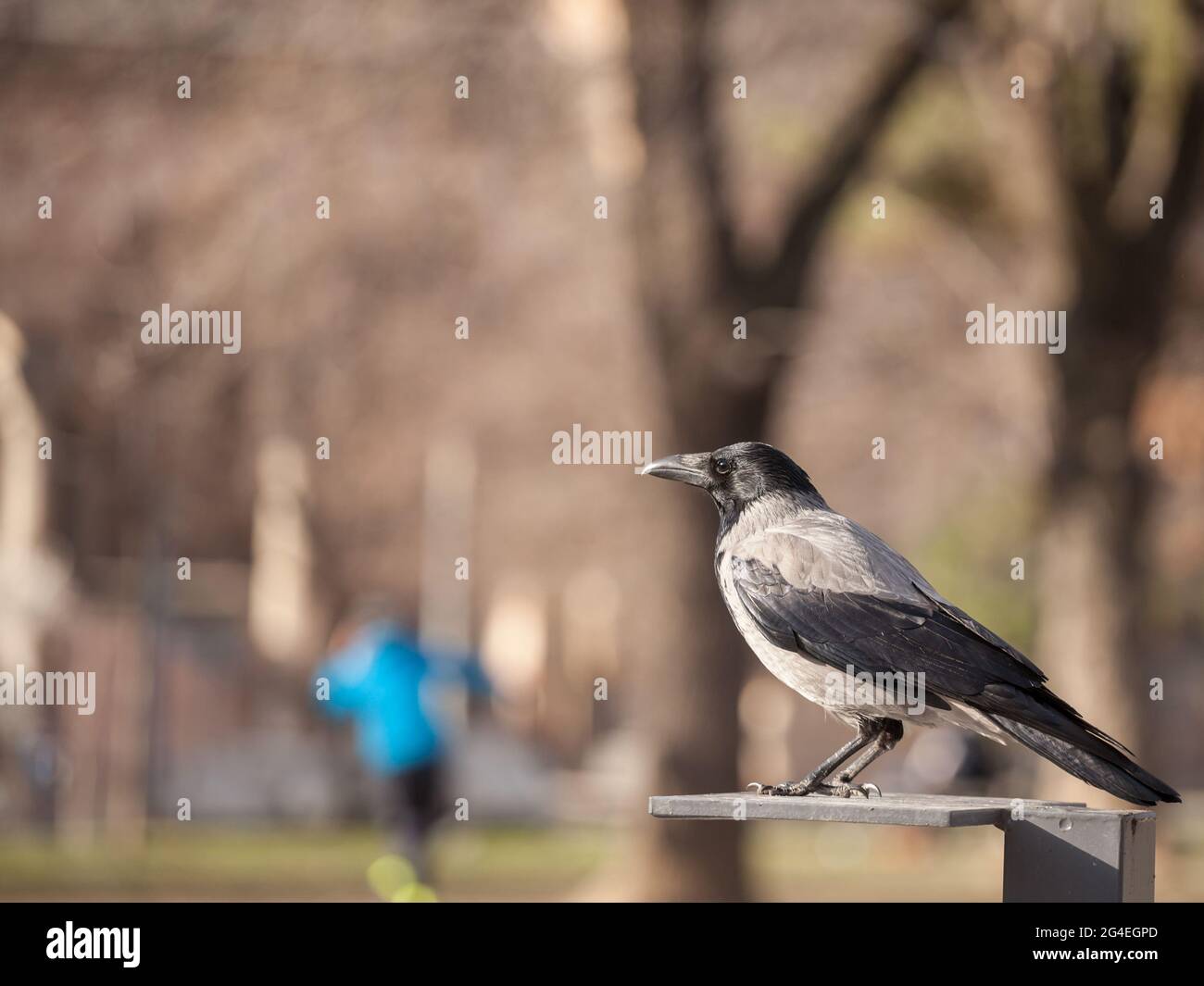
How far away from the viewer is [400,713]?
1260 cm

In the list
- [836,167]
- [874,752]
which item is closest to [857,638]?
[874,752]

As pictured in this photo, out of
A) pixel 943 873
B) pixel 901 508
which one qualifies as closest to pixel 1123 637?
pixel 943 873

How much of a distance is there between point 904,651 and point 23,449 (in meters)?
23.9

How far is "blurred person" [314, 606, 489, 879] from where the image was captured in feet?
40.8

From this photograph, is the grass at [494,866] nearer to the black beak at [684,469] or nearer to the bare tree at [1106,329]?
the bare tree at [1106,329]

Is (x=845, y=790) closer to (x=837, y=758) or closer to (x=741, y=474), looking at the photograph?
(x=837, y=758)

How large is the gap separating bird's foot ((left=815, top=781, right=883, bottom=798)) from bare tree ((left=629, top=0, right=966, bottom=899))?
26.6 feet

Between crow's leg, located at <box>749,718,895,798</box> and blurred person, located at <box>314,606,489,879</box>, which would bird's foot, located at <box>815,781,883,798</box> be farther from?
blurred person, located at <box>314,606,489,879</box>

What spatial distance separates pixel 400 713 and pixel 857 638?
8.38 m

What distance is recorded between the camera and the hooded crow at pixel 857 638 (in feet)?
14.1

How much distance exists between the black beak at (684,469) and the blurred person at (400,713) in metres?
7.65

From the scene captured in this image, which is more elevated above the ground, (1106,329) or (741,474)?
(1106,329)

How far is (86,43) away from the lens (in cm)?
1348
